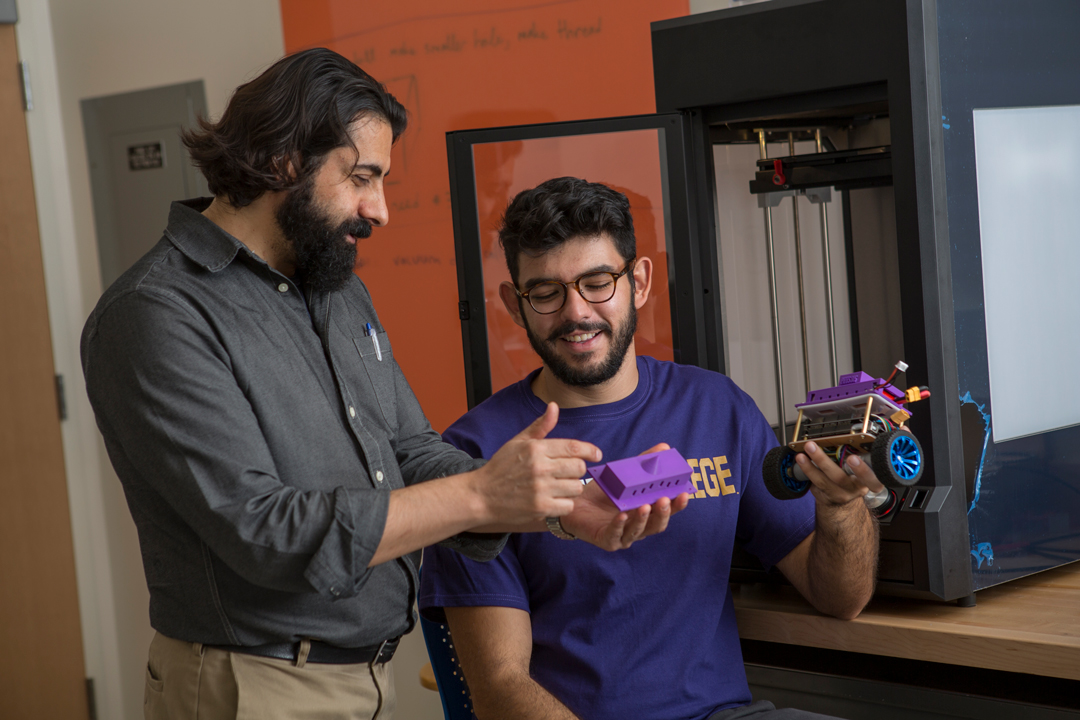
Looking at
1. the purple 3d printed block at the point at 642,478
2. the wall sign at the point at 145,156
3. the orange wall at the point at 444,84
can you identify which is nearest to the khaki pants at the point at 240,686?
the purple 3d printed block at the point at 642,478

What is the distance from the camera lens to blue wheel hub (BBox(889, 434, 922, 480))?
1188 millimetres

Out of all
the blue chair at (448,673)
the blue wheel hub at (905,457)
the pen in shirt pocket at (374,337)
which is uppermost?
the pen in shirt pocket at (374,337)

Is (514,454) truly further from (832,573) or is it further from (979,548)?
(979,548)

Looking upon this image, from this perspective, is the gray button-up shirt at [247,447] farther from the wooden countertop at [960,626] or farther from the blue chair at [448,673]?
the wooden countertop at [960,626]

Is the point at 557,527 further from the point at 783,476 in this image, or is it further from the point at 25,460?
the point at 25,460

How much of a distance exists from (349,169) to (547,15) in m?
1.33

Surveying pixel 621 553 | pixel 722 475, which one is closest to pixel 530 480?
pixel 621 553

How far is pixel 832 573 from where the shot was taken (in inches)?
57.9

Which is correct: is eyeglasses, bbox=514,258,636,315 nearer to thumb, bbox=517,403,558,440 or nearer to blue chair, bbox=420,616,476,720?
thumb, bbox=517,403,558,440

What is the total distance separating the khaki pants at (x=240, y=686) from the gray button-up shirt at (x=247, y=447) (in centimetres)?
3

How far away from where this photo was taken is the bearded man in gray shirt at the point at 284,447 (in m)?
1.07

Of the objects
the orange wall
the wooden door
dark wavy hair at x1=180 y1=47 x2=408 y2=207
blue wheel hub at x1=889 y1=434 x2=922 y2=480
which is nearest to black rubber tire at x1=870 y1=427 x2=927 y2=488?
blue wheel hub at x1=889 y1=434 x2=922 y2=480

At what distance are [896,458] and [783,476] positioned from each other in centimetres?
17

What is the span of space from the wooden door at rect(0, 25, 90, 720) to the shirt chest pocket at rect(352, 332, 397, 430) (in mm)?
2046
